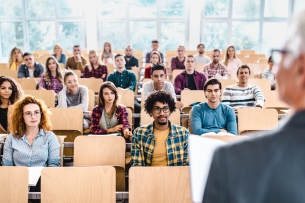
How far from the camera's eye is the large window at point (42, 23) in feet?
34.0

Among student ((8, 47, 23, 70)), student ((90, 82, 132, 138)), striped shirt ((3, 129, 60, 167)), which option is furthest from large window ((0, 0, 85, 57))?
striped shirt ((3, 129, 60, 167))

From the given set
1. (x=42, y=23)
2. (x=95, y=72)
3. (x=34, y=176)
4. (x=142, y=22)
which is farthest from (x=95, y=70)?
(x=42, y=23)

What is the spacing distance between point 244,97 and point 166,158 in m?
2.00

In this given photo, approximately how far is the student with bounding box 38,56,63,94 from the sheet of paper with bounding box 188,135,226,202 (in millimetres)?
4673

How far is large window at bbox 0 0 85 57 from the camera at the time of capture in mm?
10367

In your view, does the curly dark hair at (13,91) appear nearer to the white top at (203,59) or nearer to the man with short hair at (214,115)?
the man with short hair at (214,115)

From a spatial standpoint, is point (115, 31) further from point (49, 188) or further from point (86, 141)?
point (49, 188)

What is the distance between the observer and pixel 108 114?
12.1 feet

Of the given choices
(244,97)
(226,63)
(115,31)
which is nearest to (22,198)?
(244,97)

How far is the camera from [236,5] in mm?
10219

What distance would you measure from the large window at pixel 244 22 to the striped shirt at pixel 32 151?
816 centimetres

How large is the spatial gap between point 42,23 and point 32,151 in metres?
8.60

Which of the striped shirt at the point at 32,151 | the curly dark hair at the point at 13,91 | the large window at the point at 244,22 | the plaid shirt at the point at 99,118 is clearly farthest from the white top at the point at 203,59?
the striped shirt at the point at 32,151

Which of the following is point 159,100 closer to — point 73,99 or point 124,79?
point 73,99
